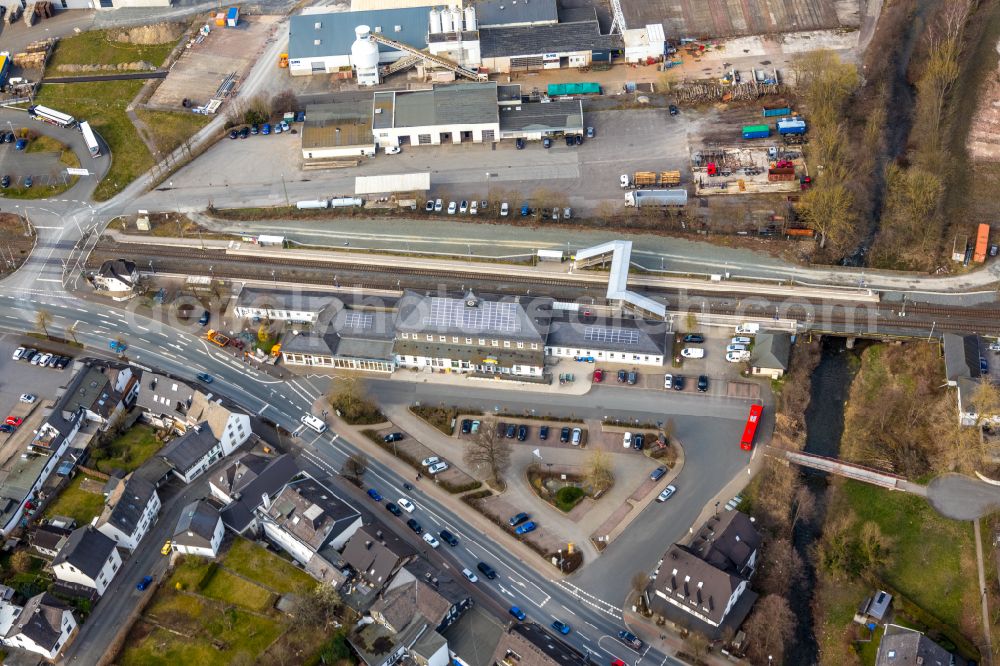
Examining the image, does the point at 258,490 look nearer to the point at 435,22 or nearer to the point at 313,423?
the point at 313,423

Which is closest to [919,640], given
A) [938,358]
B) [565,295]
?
[938,358]

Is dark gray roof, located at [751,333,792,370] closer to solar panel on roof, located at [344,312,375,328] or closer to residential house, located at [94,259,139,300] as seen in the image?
solar panel on roof, located at [344,312,375,328]

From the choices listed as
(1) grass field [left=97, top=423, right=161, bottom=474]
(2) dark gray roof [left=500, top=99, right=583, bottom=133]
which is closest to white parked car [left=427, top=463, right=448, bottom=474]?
(1) grass field [left=97, top=423, right=161, bottom=474]

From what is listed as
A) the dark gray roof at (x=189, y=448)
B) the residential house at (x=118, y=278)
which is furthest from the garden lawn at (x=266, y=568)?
the residential house at (x=118, y=278)

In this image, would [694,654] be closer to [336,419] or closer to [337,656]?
[337,656]

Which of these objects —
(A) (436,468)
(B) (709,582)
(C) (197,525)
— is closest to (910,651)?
(B) (709,582)

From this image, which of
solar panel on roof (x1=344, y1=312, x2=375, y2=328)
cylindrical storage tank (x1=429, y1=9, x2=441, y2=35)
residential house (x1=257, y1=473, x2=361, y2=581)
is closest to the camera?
residential house (x1=257, y1=473, x2=361, y2=581)

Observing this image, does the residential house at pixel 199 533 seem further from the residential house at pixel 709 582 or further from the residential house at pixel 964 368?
the residential house at pixel 964 368
